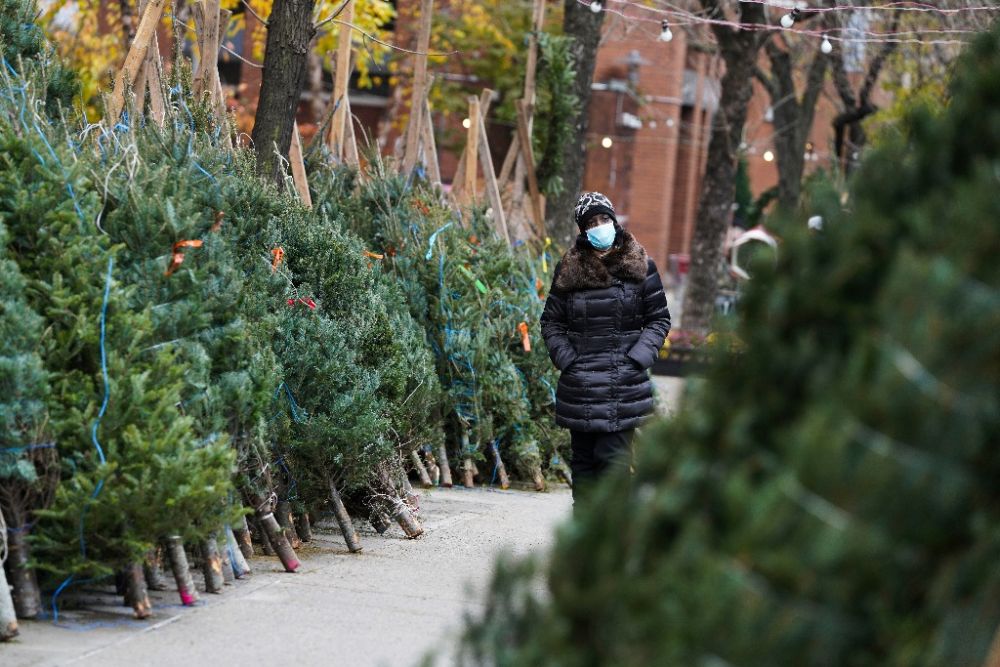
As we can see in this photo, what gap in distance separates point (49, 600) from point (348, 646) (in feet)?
3.80

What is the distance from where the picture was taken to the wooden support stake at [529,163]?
11938 mm

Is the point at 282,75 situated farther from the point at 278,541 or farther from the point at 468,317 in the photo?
the point at 278,541

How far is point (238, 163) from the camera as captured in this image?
22.2ft

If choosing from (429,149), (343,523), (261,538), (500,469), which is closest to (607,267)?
(343,523)

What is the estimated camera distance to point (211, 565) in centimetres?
567

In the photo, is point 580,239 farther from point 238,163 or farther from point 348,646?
point 348,646

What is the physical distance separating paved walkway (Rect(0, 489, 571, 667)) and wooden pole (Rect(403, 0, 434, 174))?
3.70 metres

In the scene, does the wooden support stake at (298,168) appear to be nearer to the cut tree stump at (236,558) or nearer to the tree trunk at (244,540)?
the tree trunk at (244,540)

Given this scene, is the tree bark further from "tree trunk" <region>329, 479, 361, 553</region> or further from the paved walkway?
"tree trunk" <region>329, 479, 361, 553</region>

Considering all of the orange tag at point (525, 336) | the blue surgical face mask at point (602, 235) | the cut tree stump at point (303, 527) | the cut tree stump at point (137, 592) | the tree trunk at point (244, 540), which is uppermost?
the blue surgical face mask at point (602, 235)

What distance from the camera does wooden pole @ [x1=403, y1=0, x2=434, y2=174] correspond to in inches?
407

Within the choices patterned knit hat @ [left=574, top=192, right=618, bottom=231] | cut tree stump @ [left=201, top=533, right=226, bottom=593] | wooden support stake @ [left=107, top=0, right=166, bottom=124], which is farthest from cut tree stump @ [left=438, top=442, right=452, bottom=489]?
cut tree stump @ [left=201, top=533, right=226, bottom=593]

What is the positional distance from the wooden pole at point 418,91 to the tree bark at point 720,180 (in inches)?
403

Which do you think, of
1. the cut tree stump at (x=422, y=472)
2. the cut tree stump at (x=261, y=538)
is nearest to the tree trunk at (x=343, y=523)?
the cut tree stump at (x=261, y=538)
